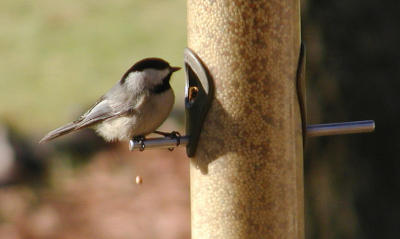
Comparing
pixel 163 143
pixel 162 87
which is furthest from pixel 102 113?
pixel 163 143

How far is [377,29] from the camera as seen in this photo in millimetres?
5582

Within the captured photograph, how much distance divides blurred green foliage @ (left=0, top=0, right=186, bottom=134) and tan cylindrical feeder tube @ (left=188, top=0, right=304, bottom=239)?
5.62 metres

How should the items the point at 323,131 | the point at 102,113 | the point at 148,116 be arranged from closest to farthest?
1. the point at 323,131
2. the point at 148,116
3. the point at 102,113

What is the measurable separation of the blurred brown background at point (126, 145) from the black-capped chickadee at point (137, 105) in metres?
1.61

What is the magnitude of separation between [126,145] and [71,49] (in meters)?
2.44

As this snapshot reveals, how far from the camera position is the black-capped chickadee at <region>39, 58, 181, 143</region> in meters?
4.22

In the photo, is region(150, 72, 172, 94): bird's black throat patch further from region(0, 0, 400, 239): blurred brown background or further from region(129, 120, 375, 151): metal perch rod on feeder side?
region(0, 0, 400, 239): blurred brown background

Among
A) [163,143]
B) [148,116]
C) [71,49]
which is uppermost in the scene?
[71,49]

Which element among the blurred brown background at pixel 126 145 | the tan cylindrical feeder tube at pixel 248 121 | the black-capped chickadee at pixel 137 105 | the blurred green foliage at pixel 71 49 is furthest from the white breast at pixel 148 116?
the blurred green foliage at pixel 71 49

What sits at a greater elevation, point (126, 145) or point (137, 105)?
point (126, 145)

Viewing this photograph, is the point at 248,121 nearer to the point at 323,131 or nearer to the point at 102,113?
the point at 323,131

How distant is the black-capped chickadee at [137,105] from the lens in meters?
4.22

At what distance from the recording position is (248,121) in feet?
12.1

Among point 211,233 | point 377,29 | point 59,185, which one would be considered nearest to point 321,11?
point 377,29
